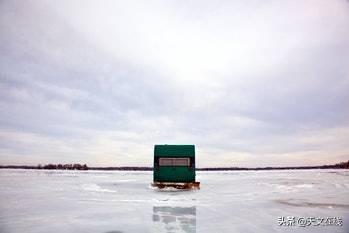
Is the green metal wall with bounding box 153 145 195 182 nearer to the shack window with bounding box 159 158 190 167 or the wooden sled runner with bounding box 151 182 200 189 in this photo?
the shack window with bounding box 159 158 190 167

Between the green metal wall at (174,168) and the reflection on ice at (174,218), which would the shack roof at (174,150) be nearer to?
the green metal wall at (174,168)

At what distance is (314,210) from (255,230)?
4585mm

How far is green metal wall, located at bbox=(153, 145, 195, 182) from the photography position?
76.6 ft

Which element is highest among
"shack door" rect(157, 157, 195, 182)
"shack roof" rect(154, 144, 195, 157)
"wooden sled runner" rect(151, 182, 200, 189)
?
"shack roof" rect(154, 144, 195, 157)

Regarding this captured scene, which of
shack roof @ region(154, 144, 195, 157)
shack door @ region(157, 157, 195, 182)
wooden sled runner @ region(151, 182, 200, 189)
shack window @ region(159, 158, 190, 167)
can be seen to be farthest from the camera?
shack roof @ region(154, 144, 195, 157)

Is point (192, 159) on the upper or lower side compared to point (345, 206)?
upper

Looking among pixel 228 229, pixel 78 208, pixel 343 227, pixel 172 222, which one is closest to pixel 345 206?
pixel 343 227

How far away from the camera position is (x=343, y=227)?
8.58 metres

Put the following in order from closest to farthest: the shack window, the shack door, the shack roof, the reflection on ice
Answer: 1. the reflection on ice
2. the shack door
3. the shack window
4. the shack roof

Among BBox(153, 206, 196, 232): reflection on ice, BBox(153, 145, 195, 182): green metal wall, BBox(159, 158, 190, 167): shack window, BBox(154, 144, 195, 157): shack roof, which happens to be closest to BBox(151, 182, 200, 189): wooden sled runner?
BBox(153, 145, 195, 182): green metal wall

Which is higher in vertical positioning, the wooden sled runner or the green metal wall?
the green metal wall

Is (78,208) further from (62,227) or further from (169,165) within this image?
(169,165)

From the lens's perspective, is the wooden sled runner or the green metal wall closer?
the wooden sled runner

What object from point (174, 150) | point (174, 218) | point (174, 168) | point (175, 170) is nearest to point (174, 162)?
point (174, 168)
